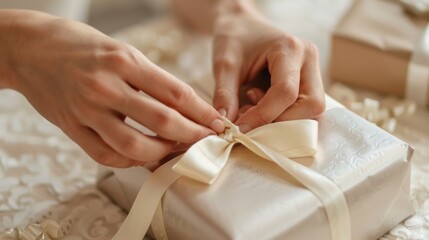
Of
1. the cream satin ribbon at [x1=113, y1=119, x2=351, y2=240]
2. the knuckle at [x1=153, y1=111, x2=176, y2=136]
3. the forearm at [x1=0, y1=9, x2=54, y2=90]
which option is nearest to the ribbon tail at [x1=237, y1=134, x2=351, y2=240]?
the cream satin ribbon at [x1=113, y1=119, x2=351, y2=240]

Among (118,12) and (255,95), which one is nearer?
(255,95)

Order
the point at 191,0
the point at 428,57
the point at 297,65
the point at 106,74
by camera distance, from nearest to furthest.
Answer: the point at 106,74
the point at 297,65
the point at 428,57
the point at 191,0

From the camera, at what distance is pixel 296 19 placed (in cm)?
117

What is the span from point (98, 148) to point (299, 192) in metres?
0.22

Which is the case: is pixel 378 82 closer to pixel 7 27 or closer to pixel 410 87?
pixel 410 87

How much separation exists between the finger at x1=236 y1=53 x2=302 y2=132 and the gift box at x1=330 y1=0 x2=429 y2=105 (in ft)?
0.84

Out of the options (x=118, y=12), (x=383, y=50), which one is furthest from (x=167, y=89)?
(x=118, y=12)

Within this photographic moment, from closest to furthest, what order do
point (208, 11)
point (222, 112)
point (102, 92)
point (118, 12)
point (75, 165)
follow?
point (102, 92)
point (222, 112)
point (75, 165)
point (208, 11)
point (118, 12)

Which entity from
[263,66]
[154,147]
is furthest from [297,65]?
[154,147]

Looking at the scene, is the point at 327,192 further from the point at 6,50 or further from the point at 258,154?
the point at 6,50

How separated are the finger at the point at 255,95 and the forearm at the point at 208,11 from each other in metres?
0.20

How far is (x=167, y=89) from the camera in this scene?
647 mm

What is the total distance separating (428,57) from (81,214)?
534 millimetres

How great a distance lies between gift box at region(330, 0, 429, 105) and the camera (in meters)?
0.92
